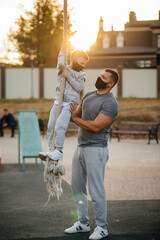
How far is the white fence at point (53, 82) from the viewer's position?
33.1 m

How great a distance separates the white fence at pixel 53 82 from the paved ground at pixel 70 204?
2090cm

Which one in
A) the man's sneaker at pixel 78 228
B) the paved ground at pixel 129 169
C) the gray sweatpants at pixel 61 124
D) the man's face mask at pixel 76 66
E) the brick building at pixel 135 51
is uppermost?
the brick building at pixel 135 51

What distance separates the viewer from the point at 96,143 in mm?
4922

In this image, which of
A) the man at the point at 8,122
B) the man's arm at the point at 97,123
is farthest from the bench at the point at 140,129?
the man's arm at the point at 97,123

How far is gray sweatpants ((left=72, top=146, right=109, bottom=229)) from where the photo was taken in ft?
16.0

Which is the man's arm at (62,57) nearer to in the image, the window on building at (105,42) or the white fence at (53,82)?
the white fence at (53,82)

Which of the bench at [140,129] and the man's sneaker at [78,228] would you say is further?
the bench at [140,129]

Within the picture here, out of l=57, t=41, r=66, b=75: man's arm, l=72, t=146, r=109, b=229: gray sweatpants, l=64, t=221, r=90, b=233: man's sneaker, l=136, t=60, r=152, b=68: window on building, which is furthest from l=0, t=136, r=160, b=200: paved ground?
l=136, t=60, r=152, b=68: window on building

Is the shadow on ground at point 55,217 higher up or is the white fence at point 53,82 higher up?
the white fence at point 53,82

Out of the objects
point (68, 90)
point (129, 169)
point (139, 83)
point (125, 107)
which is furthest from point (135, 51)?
point (68, 90)

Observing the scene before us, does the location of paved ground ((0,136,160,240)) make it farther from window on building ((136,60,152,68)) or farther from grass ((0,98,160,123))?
window on building ((136,60,152,68))

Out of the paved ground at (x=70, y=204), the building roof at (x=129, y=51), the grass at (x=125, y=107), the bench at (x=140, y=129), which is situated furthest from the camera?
the building roof at (x=129, y=51)

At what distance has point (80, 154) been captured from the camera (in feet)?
16.3

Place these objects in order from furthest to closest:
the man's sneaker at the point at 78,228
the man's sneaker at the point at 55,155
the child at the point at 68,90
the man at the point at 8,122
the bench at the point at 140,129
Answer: the man at the point at 8,122
the bench at the point at 140,129
the man's sneaker at the point at 78,228
the child at the point at 68,90
the man's sneaker at the point at 55,155
